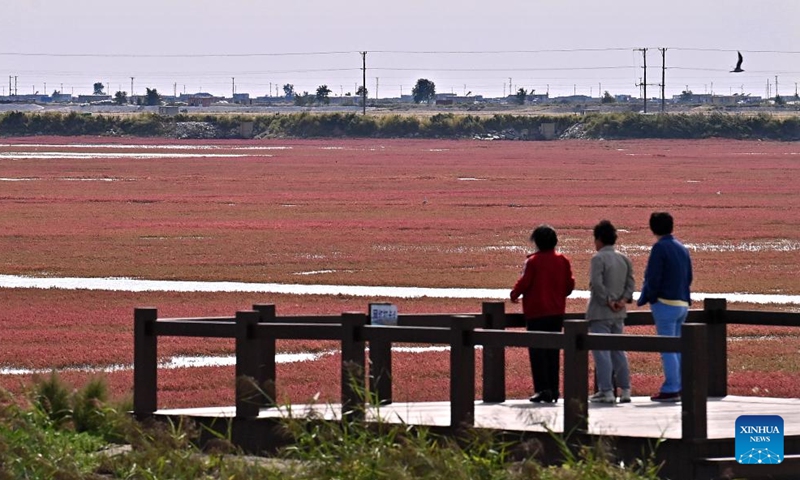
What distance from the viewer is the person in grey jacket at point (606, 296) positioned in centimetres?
1344

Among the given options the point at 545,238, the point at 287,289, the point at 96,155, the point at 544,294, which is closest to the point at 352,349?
the point at 544,294

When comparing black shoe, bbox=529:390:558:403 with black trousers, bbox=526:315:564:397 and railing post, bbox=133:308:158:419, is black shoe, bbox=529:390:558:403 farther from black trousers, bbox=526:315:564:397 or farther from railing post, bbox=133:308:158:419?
railing post, bbox=133:308:158:419

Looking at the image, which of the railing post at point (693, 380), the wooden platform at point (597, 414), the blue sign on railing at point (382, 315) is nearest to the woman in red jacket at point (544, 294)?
the wooden platform at point (597, 414)

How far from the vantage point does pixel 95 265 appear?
114ft

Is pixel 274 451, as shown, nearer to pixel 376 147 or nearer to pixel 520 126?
pixel 376 147

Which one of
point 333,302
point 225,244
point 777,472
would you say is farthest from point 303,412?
point 225,244

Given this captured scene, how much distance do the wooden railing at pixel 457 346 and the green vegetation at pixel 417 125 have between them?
5972 inches

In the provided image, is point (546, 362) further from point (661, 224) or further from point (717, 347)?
point (717, 347)

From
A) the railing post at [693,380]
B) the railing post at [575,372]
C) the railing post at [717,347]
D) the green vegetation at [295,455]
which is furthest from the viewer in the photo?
the railing post at [717,347]

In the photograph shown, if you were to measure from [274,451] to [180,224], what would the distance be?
34.6 m

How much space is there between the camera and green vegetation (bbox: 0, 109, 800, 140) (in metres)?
167

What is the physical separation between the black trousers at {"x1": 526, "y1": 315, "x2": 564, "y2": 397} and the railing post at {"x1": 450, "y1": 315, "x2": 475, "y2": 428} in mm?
1302

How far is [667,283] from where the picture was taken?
13609 millimetres

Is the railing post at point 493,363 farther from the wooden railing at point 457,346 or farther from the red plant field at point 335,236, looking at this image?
the red plant field at point 335,236
